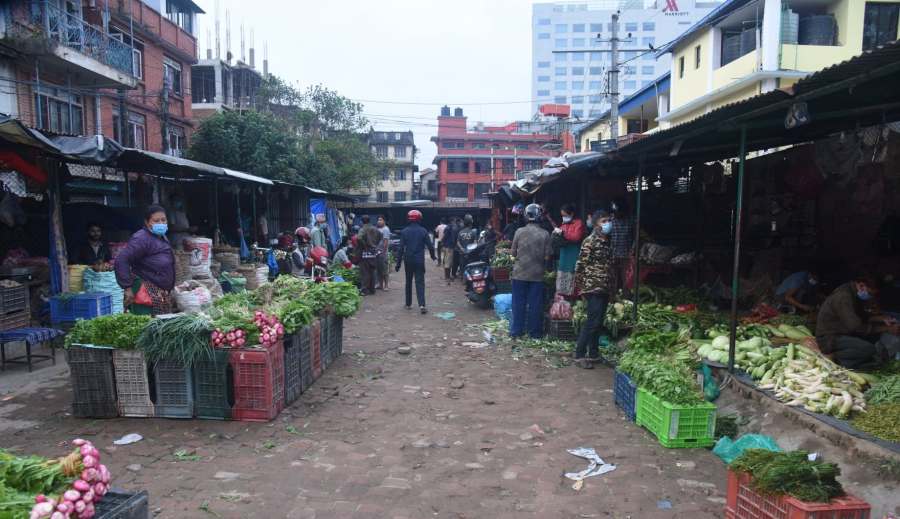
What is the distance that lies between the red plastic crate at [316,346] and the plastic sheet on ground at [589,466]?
11.2 feet

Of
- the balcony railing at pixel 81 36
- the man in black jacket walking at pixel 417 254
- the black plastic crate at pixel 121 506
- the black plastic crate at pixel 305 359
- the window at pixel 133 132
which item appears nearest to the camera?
the black plastic crate at pixel 121 506

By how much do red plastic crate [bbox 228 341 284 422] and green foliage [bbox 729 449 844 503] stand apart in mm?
4168

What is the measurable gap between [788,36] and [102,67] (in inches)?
852

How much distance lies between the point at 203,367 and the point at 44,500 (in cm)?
329

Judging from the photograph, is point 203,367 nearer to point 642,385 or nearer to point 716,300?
point 642,385

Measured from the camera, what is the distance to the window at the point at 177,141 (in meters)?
22.9

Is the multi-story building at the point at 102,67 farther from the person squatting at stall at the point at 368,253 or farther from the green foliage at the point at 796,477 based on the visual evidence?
the green foliage at the point at 796,477

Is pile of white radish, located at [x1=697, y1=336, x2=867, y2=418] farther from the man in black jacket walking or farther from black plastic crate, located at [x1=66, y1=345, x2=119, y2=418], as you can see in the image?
the man in black jacket walking

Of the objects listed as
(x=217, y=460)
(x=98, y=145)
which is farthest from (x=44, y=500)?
(x=98, y=145)

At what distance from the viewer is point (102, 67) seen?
55.4ft

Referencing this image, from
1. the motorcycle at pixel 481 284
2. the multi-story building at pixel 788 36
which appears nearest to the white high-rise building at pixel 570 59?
the multi-story building at pixel 788 36

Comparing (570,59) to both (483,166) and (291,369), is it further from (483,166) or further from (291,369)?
(291,369)

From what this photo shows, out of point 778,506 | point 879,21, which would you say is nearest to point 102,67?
point 778,506

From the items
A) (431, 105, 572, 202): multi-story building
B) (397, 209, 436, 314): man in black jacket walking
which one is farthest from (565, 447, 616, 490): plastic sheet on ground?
(431, 105, 572, 202): multi-story building
